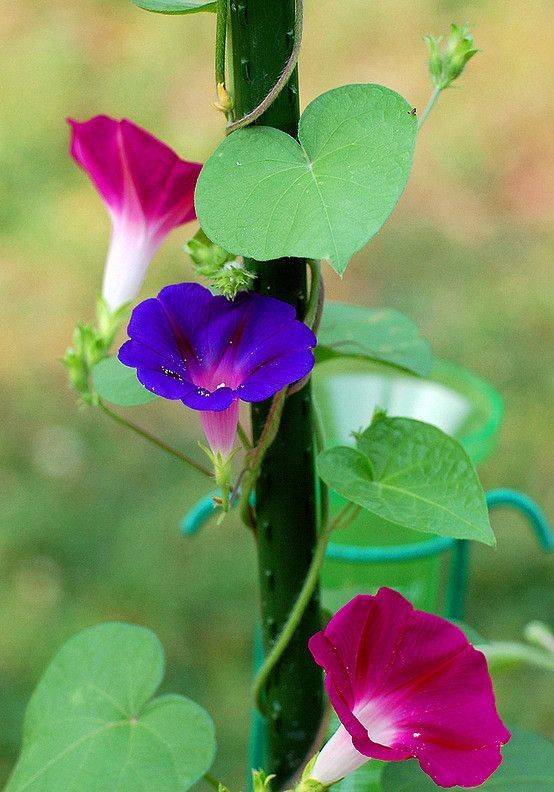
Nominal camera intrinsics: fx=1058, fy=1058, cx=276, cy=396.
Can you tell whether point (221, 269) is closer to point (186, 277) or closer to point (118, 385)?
point (118, 385)

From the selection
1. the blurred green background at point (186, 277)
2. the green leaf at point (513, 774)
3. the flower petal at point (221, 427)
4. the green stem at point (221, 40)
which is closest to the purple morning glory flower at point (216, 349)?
the flower petal at point (221, 427)

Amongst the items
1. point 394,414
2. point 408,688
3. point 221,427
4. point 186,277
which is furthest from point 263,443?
point 186,277

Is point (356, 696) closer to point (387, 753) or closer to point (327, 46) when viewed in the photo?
A: point (387, 753)

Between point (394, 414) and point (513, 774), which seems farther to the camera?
point (394, 414)

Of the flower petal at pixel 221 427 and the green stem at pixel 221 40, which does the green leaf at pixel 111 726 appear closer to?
the flower petal at pixel 221 427

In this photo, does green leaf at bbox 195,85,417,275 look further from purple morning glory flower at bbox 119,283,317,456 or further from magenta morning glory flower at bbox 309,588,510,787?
magenta morning glory flower at bbox 309,588,510,787

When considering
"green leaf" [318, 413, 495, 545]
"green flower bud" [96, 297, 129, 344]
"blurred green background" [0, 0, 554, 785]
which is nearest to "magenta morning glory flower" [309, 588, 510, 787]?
"green leaf" [318, 413, 495, 545]
